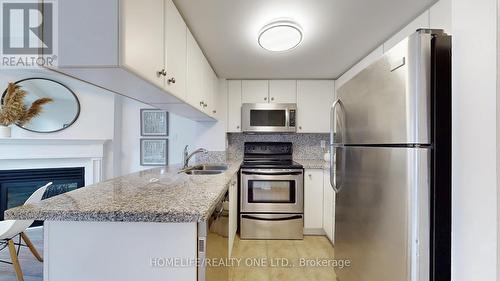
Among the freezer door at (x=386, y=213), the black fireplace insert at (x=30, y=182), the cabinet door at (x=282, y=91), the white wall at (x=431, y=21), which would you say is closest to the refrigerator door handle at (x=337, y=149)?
the freezer door at (x=386, y=213)

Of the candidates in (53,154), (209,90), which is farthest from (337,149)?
(53,154)

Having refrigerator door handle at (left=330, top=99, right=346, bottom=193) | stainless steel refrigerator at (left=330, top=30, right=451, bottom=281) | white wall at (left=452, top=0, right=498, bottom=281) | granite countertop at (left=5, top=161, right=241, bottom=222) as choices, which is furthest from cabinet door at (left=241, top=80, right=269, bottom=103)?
→ white wall at (left=452, top=0, right=498, bottom=281)

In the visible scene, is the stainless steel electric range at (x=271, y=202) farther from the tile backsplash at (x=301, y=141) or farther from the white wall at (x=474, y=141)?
the white wall at (x=474, y=141)

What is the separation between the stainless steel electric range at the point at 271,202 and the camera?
2660 mm

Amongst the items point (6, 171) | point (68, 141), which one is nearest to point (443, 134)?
point (68, 141)

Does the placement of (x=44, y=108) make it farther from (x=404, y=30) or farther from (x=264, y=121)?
(x=404, y=30)

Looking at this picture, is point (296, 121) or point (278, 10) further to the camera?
point (296, 121)

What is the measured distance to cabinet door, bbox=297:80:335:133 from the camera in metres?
3.07

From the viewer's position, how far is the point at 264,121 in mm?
2998

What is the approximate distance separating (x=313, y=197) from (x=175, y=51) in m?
2.25

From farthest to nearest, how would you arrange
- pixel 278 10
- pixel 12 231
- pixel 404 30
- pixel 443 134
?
pixel 12 231 < pixel 404 30 < pixel 278 10 < pixel 443 134

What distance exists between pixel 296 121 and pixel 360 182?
174cm

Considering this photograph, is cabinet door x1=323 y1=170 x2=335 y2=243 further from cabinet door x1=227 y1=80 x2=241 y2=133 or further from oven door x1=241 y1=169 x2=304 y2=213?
cabinet door x1=227 y1=80 x2=241 y2=133

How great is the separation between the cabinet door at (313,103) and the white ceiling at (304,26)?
0.55m
